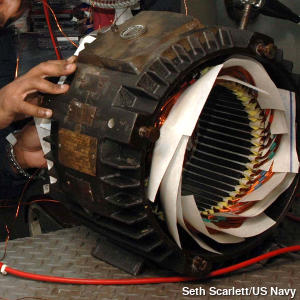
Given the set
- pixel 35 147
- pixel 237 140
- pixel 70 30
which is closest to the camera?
pixel 237 140

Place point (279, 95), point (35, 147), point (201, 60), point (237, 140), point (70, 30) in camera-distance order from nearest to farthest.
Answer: point (201, 60) < point (279, 95) < point (237, 140) < point (35, 147) < point (70, 30)

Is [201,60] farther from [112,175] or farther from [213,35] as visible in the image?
[112,175]

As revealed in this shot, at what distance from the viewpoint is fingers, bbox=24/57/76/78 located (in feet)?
2.90

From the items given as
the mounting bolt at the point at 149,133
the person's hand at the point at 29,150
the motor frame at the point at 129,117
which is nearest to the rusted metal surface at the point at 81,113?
the motor frame at the point at 129,117

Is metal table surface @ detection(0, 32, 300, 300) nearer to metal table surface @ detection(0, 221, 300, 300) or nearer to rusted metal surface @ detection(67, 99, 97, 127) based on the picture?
metal table surface @ detection(0, 221, 300, 300)

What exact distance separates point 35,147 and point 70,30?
1.16 m

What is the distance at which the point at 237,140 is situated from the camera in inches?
43.4

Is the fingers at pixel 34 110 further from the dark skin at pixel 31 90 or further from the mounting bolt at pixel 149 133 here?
the mounting bolt at pixel 149 133

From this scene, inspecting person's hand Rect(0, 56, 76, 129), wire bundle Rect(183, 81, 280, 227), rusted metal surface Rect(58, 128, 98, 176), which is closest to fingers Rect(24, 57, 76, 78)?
person's hand Rect(0, 56, 76, 129)

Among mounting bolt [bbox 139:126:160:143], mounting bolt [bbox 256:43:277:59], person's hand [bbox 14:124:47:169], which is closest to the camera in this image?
mounting bolt [bbox 139:126:160:143]

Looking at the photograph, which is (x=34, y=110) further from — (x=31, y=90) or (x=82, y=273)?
(x=82, y=273)

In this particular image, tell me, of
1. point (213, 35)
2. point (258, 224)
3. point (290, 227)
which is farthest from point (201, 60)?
point (290, 227)

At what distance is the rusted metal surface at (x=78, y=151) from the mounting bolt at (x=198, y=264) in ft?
0.83

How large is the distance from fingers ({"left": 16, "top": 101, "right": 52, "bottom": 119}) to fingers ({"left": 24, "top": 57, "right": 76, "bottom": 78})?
6 cm
